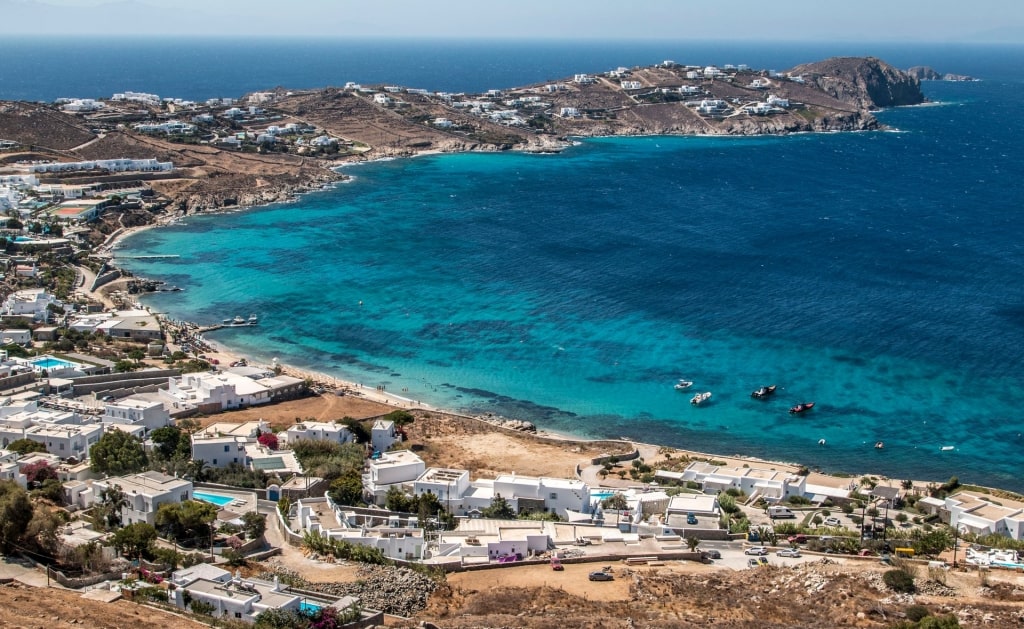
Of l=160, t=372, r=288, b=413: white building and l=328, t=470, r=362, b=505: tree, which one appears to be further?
l=160, t=372, r=288, b=413: white building

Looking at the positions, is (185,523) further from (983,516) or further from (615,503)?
(983,516)

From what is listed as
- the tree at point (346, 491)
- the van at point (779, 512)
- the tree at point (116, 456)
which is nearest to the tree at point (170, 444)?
the tree at point (116, 456)

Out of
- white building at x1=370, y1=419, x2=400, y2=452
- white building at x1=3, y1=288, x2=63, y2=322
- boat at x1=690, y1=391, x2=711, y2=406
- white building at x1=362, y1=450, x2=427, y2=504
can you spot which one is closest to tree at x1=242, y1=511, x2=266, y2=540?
white building at x1=362, y1=450, x2=427, y2=504

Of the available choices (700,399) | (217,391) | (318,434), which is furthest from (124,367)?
(700,399)

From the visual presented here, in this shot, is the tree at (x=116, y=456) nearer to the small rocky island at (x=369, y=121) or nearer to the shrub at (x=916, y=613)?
the shrub at (x=916, y=613)

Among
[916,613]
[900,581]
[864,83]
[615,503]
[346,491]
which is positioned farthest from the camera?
[864,83]

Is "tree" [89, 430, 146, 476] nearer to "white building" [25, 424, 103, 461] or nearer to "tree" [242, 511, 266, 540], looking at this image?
"white building" [25, 424, 103, 461]
